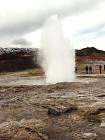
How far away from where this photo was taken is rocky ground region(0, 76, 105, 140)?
11.6 metres

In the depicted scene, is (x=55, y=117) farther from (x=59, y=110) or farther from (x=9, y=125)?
(x=9, y=125)

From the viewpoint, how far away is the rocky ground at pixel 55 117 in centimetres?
1164

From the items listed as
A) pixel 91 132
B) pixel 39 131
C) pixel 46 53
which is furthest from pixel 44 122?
pixel 46 53

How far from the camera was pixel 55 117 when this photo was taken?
14.3 m

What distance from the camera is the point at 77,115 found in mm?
14367

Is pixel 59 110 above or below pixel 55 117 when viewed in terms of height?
above

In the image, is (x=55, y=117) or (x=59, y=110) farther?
(x=59, y=110)

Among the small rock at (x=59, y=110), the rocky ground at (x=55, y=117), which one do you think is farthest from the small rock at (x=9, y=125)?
the small rock at (x=59, y=110)

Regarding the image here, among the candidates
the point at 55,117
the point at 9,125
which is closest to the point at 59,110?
the point at 55,117

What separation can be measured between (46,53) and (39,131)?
2483 cm

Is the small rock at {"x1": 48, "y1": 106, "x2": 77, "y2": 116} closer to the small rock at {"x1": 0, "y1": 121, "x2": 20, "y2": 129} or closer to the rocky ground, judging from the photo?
the rocky ground

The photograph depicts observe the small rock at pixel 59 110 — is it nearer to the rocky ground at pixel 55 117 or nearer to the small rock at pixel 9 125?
the rocky ground at pixel 55 117

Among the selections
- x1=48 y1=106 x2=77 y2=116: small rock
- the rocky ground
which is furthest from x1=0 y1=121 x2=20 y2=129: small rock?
x1=48 y1=106 x2=77 y2=116: small rock

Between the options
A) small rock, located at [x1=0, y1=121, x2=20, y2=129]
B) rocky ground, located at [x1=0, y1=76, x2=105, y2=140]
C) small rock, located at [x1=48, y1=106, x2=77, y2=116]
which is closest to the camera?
rocky ground, located at [x1=0, y1=76, x2=105, y2=140]
